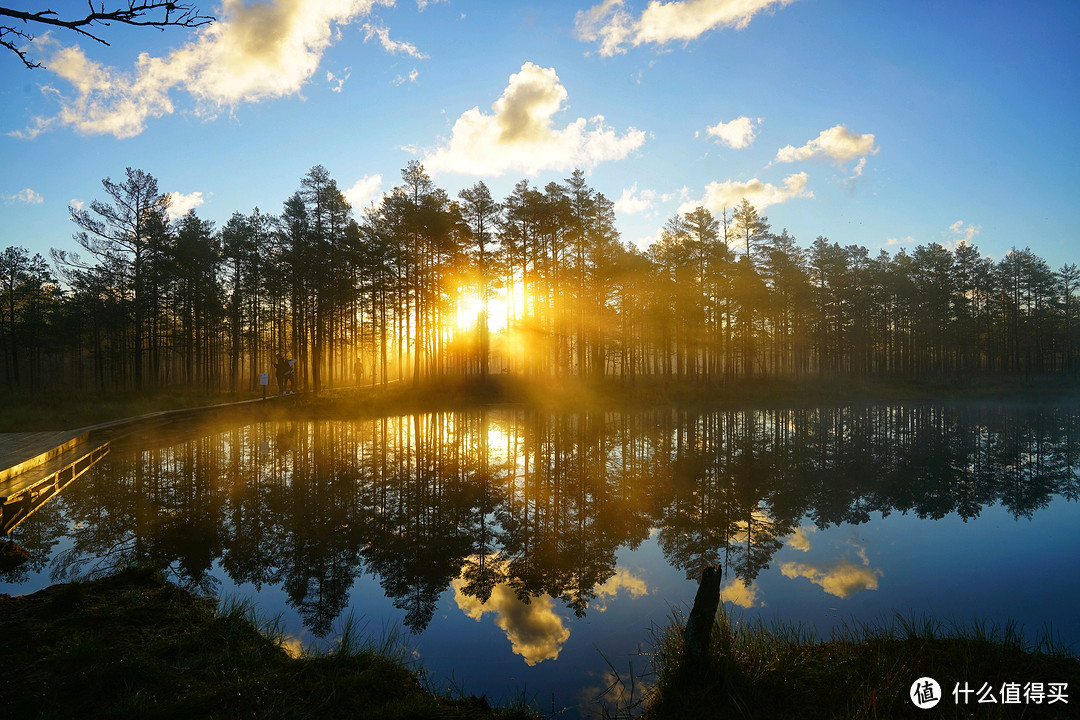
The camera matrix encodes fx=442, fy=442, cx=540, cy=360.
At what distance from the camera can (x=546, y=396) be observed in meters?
35.2

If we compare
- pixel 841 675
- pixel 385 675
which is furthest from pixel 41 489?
pixel 841 675

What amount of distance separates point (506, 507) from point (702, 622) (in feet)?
22.1

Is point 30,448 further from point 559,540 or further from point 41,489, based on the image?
point 559,540

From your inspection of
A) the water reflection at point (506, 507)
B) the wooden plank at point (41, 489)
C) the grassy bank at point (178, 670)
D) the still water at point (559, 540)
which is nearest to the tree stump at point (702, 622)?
the still water at point (559, 540)

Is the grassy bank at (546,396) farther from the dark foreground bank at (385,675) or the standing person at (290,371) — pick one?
the dark foreground bank at (385,675)

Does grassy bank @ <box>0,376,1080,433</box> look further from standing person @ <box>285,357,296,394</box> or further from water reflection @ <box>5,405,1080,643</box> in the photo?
water reflection @ <box>5,405,1080,643</box>

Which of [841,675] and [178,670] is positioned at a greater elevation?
[178,670]

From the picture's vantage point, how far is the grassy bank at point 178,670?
3406 millimetres

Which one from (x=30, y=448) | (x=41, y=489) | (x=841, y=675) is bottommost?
(x=41, y=489)

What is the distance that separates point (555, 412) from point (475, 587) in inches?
942

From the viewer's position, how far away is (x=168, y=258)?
34438mm

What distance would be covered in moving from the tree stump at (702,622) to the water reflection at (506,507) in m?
1.74

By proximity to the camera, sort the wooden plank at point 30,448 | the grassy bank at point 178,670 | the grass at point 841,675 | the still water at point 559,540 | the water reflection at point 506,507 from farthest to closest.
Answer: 1. the wooden plank at point 30,448
2. the water reflection at point 506,507
3. the still water at point 559,540
4. the grass at point 841,675
5. the grassy bank at point 178,670

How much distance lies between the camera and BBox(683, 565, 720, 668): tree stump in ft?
12.6
